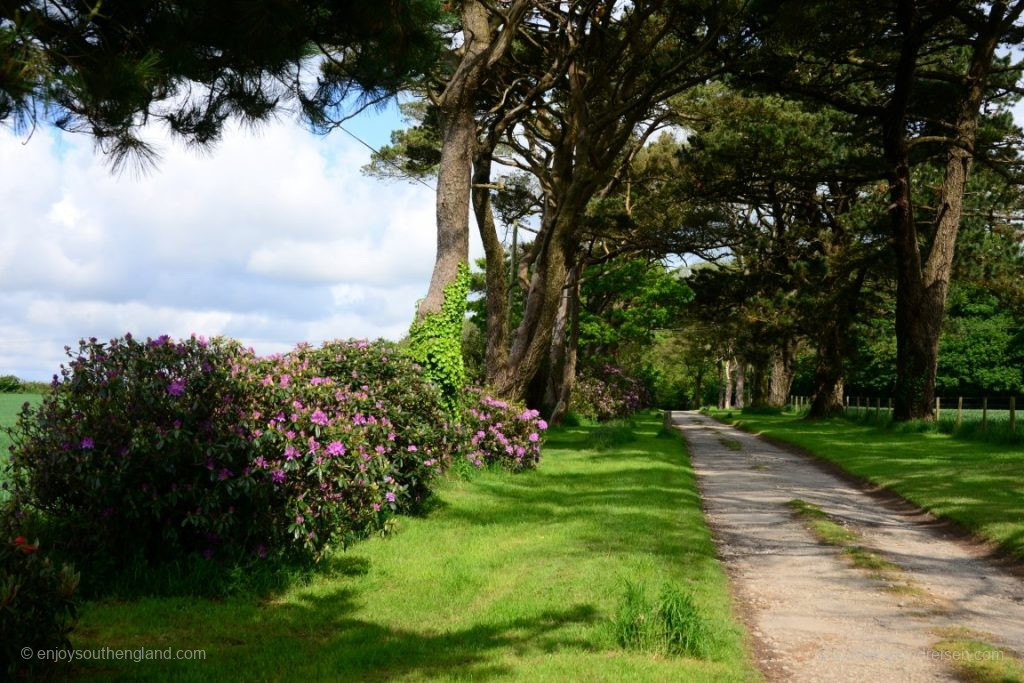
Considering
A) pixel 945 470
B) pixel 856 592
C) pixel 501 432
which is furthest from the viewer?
pixel 945 470

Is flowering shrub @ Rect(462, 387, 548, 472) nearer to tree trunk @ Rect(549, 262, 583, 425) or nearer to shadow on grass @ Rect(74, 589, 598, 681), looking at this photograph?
shadow on grass @ Rect(74, 589, 598, 681)

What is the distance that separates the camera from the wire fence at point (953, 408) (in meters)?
23.5

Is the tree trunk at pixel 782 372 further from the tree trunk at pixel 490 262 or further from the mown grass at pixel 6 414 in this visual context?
the mown grass at pixel 6 414

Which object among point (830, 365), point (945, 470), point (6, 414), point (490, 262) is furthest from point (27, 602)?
point (830, 365)

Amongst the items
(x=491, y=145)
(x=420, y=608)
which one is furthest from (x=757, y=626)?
(x=491, y=145)

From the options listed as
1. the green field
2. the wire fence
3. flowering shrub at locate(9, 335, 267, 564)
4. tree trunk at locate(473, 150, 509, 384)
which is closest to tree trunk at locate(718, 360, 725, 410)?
the wire fence

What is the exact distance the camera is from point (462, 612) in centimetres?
705

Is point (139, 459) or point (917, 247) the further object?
point (917, 247)

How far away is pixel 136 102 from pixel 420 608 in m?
4.70

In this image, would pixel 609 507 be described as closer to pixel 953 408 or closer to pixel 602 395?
pixel 602 395

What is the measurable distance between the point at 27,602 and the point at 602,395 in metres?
33.5

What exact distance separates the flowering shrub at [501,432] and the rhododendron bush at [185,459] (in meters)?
6.37

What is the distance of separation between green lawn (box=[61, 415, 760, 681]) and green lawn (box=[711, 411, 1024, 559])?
421 centimetres

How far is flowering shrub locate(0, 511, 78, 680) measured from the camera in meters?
4.77
